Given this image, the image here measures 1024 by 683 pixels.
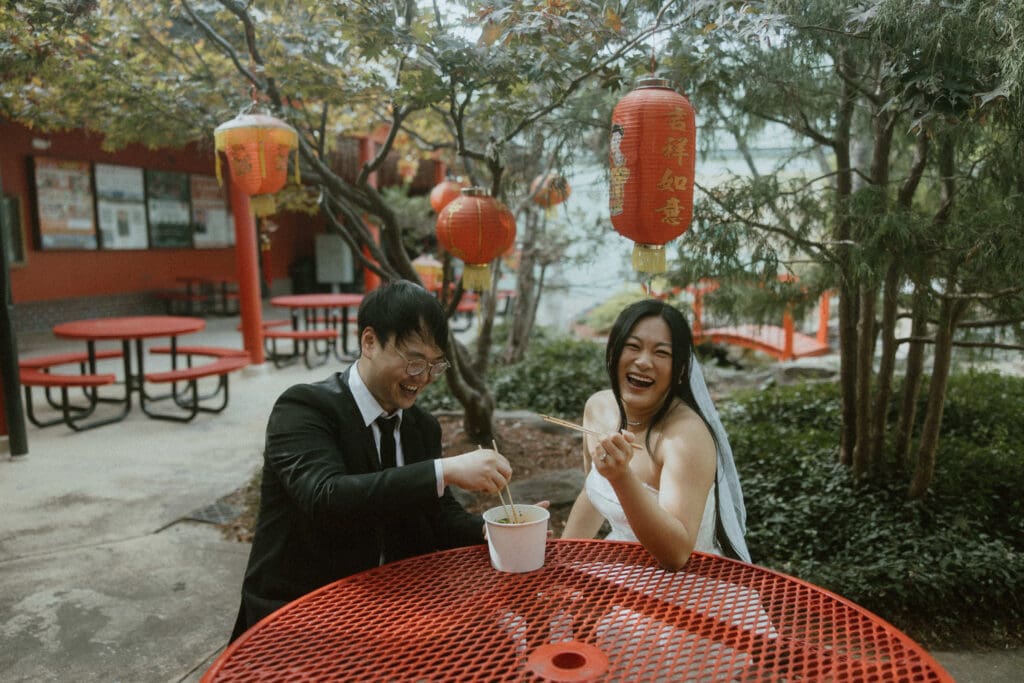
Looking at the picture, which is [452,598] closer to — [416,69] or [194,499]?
[416,69]

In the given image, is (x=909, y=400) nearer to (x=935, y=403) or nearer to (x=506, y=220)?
(x=935, y=403)

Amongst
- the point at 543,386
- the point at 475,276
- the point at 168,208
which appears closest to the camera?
the point at 475,276

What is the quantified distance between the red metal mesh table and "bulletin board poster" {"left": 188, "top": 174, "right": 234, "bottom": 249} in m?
12.8

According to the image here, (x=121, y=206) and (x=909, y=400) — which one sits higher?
(x=121, y=206)

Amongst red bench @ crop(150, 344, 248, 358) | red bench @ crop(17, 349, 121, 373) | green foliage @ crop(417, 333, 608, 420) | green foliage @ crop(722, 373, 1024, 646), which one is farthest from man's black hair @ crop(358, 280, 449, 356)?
red bench @ crop(150, 344, 248, 358)

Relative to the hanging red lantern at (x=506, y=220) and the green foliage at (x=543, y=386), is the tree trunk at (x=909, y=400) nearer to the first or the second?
the hanging red lantern at (x=506, y=220)

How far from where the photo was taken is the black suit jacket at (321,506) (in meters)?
1.56

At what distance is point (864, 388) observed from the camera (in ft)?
13.1

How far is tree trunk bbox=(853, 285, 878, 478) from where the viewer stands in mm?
3949

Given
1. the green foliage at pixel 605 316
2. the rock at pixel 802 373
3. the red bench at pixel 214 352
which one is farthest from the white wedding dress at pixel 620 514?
the green foliage at pixel 605 316

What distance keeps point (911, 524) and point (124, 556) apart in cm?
390

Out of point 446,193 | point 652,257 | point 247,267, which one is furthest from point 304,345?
point 652,257

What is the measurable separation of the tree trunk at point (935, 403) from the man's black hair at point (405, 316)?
2.77m

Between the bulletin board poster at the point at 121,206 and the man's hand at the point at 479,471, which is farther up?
the bulletin board poster at the point at 121,206
